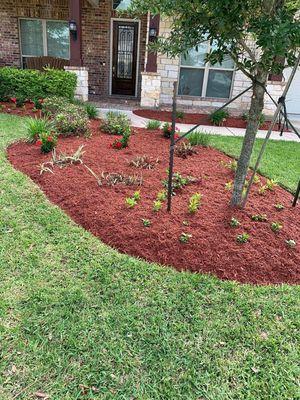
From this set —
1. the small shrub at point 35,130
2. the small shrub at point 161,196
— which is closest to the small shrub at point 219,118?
the small shrub at point 35,130

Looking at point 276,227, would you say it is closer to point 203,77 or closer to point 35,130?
point 35,130

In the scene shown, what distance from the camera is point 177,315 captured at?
2389 millimetres

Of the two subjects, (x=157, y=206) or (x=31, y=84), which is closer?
(x=157, y=206)

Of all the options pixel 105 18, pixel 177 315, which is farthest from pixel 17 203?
pixel 105 18

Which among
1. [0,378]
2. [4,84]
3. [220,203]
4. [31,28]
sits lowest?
[0,378]

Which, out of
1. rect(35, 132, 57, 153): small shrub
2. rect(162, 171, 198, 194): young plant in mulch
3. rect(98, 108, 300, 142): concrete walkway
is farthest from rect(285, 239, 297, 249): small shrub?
rect(98, 108, 300, 142): concrete walkway

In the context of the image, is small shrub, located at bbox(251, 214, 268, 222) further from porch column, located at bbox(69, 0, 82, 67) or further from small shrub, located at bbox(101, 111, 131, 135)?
porch column, located at bbox(69, 0, 82, 67)

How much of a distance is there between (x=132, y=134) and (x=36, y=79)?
3.51m

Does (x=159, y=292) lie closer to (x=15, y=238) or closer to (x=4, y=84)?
(x=15, y=238)

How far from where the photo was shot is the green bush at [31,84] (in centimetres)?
836

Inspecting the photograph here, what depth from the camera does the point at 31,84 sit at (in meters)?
8.44

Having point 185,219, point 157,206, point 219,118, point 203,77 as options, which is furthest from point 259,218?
point 203,77

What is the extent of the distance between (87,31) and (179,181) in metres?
9.05

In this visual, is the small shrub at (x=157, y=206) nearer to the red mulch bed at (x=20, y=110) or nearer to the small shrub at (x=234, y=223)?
the small shrub at (x=234, y=223)
